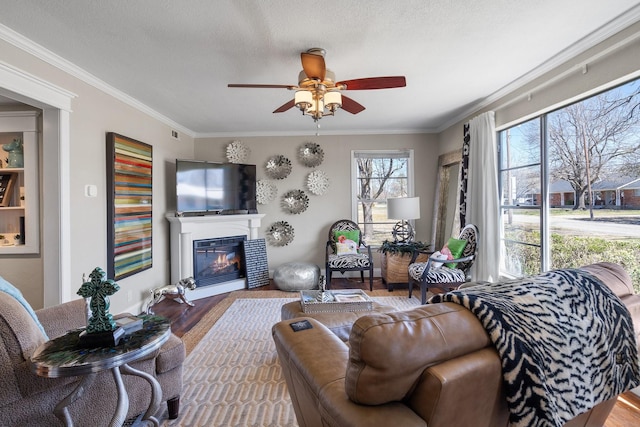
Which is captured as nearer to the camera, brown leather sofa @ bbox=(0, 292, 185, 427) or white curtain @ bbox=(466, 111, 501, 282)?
brown leather sofa @ bbox=(0, 292, 185, 427)

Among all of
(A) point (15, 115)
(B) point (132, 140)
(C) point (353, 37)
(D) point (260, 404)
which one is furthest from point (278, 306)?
(A) point (15, 115)

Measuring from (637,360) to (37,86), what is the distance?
3906 millimetres

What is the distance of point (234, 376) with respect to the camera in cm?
228

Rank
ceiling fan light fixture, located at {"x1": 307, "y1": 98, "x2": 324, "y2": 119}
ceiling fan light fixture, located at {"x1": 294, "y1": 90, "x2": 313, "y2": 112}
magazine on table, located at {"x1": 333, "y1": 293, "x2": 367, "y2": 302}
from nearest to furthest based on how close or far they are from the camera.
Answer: ceiling fan light fixture, located at {"x1": 294, "y1": 90, "x2": 313, "y2": 112}, ceiling fan light fixture, located at {"x1": 307, "y1": 98, "x2": 324, "y2": 119}, magazine on table, located at {"x1": 333, "y1": 293, "x2": 367, "y2": 302}

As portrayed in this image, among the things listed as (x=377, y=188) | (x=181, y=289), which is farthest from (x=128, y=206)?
(x=377, y=188)

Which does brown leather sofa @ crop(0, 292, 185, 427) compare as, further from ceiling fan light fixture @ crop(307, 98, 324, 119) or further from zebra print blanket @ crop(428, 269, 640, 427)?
ceiling fan light fixture @ crop(307, 98, 324, 119)

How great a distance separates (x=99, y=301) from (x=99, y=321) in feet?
0.27

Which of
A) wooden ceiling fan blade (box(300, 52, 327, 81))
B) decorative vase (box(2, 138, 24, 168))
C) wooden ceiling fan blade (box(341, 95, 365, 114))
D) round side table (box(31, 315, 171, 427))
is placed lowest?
round side table (box(31, 315, 171, 427))

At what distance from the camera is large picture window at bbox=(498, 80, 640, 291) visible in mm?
2285

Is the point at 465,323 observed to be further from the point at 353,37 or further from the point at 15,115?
the point at 15,115

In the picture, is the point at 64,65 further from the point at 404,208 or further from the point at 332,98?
the point at 404,208

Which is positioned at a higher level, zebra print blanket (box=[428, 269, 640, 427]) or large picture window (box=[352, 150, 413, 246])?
large picture window (box=[352, 150, 413, 246])

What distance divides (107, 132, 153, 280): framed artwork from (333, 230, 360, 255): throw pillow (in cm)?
262

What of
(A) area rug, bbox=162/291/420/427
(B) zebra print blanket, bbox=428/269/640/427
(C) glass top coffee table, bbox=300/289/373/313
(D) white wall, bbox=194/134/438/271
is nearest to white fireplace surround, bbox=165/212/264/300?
(D) white wall, bbox=194/134/438/271
